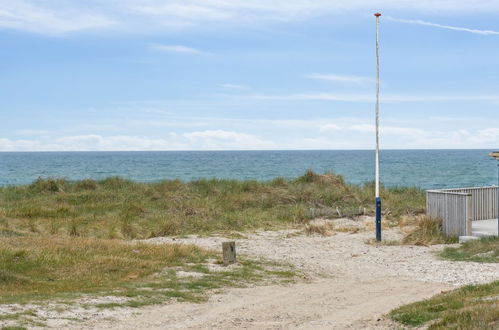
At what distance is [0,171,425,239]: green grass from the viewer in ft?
81.5

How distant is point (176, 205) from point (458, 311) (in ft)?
72.1

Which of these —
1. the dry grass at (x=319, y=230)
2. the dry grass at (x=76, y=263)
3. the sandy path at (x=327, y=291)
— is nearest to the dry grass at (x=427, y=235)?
the sandy path at (x=327, y=291)

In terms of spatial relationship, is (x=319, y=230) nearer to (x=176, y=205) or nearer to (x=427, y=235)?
(x=427, y=235)

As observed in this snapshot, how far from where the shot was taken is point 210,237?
2292 centimetres

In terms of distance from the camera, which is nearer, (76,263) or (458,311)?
(458,311)

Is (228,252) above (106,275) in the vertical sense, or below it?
above

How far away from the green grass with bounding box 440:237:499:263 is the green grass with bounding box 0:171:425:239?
27.8ft

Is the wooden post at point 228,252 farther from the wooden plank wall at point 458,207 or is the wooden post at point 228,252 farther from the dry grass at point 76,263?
the wooden plank wall at point 458,207

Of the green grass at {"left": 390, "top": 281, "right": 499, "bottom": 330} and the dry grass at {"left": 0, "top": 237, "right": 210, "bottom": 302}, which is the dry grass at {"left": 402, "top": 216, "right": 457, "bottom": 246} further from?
the green grass at {"left": 390, "top": 281, "right": 499, "bottom": 330}

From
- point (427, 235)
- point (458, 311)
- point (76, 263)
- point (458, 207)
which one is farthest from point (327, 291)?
point (458, 207)

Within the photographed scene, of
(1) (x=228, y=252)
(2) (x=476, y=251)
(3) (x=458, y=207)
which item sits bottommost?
(2) (x=476, y=251)

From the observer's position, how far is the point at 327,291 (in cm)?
1366

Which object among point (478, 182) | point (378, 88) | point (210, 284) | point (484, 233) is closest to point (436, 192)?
point (484, 233)

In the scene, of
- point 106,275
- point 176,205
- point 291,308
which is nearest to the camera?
point 291,308
